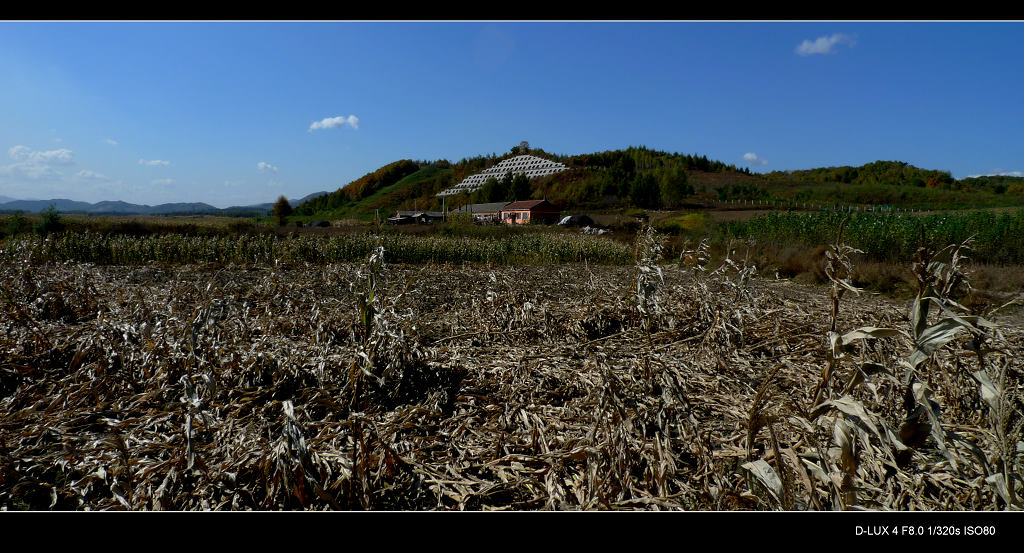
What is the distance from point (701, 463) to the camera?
1684 millimetres

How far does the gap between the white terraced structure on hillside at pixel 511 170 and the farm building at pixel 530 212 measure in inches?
1891

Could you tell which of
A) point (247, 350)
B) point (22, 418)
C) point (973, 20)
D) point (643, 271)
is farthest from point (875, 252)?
point (22, 418)

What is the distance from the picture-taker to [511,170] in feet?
394

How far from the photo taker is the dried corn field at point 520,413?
4.80 ft

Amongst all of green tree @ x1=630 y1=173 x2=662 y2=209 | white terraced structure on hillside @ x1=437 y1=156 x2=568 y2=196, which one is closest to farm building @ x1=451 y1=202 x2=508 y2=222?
green tree @ x1=630 y1=173 x2=662 y2=209

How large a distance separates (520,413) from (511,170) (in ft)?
399

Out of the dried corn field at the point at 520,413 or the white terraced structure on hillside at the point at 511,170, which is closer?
the dried corn field at the point at 520,413

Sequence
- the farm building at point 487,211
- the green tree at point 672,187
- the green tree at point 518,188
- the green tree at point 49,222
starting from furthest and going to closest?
the green tree at point 518,188
the green tree at point 672,187
the farm building at point 487,211
the green tree at point 49,222

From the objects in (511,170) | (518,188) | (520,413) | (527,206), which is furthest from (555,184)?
(520,413)

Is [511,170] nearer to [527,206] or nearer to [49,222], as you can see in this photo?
[527,206]

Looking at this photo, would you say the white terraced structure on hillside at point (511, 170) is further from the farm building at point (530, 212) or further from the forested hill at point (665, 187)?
the farm building at point (530, 212)

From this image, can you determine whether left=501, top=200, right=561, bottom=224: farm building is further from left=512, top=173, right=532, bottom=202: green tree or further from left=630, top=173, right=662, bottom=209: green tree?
left=512, top=173, right=532, bottom=202: green tree

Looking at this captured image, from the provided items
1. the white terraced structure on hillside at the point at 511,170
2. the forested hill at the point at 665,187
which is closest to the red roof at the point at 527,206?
the forested hill at the point at 665,187
